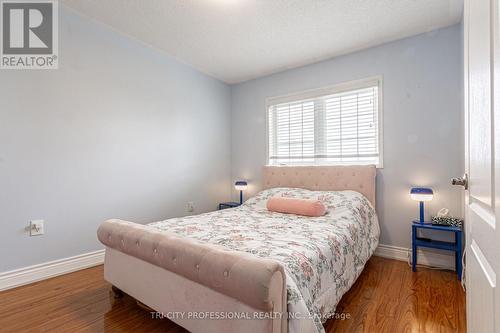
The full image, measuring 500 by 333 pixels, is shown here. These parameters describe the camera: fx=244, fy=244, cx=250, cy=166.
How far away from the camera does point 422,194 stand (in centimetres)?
244

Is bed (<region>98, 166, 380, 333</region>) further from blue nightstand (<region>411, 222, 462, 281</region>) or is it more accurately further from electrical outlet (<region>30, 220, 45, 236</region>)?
electrical outlet (<region>30, 220, 45, 236</region>)

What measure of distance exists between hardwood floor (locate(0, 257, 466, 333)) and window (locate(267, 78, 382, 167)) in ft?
4.55

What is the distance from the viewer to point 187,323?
1.34 m

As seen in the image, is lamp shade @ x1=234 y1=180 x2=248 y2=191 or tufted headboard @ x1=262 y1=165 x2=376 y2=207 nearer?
tufted headboard @ x1=262 y1=165 x2=376 y2=207

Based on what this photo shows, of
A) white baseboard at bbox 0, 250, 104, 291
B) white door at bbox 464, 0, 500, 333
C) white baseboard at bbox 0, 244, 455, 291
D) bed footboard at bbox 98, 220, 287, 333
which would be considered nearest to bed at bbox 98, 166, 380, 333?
bed footboard at bbox 98, 220, 287, 333

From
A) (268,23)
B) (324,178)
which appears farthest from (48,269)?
(268,23)

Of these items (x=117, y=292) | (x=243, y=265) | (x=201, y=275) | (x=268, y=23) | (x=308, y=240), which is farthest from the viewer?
(x=268, y=23)

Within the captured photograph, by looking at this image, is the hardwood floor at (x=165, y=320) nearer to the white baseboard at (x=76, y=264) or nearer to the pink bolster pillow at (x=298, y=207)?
the white baseboard at (x=76, y=264)

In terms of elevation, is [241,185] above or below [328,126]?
below

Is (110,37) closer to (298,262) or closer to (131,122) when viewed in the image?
(131,122)

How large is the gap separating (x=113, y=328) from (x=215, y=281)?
94 centimetres

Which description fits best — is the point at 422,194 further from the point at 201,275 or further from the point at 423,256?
the point at 201,275

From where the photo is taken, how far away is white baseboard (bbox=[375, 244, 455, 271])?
8.12 feet

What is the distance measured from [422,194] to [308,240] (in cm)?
Result: 158
